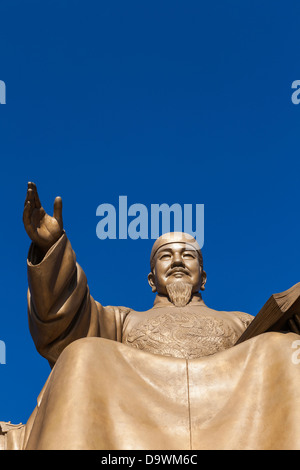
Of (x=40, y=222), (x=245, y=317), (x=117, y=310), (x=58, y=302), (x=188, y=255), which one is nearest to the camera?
(x=40, y=222)

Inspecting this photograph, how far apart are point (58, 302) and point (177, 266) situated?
196 cm

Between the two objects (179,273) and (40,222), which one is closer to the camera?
(40,222)

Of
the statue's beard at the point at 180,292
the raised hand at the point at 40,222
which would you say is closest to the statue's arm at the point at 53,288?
the raised hand at the point at 40,222

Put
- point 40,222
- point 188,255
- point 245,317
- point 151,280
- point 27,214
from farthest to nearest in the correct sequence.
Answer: point 151,280 → point 188,255 → point 245,317 → point 40,222 → point 27,214

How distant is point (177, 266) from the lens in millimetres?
7445

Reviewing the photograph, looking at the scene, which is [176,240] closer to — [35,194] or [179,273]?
[179,273]

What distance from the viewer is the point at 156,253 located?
7.67m

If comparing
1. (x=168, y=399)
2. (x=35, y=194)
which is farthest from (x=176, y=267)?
(x=168, y=399)

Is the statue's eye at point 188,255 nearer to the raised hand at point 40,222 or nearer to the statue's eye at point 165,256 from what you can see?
the statue's eye at point 165,256

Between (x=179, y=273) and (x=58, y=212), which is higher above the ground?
(x=179, y=273)

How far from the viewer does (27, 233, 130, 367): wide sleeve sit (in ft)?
18.7

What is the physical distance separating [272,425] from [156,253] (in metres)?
3.93
